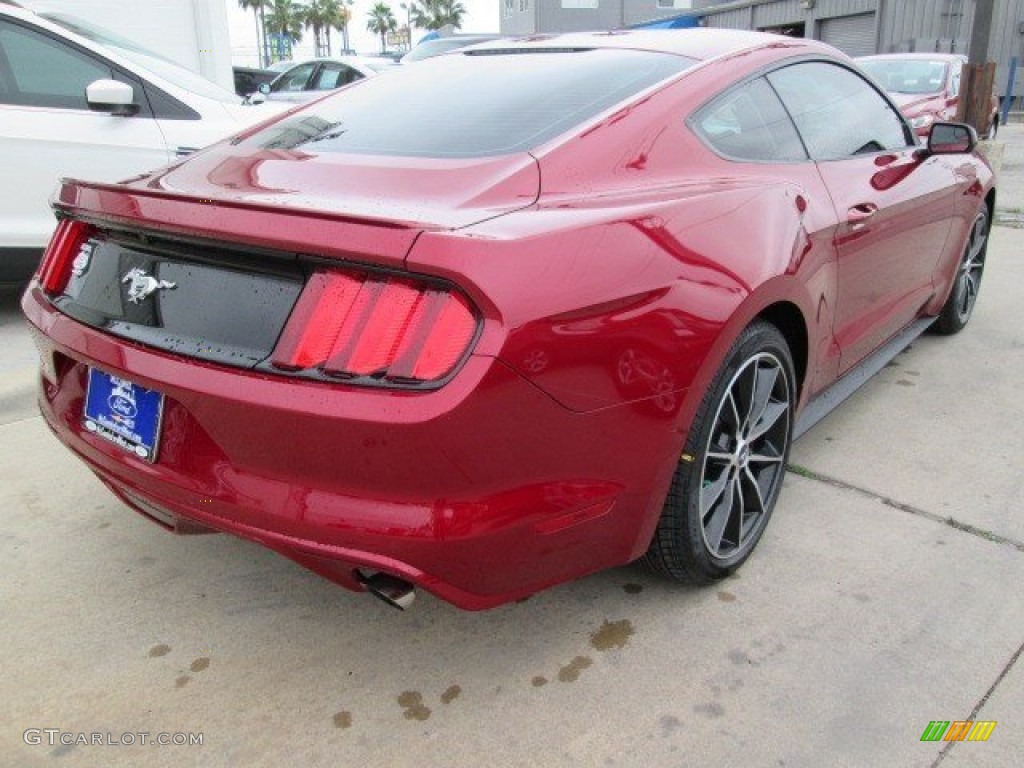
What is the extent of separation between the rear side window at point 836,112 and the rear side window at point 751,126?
0.25ft

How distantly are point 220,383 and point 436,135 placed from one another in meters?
0.92

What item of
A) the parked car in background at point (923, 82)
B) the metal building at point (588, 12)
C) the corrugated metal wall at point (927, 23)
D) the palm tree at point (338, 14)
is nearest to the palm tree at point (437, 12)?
the palm tree at point (338, 14)

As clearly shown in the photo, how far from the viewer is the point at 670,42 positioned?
2.70 meters

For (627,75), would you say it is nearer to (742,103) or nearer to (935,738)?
(742,103)

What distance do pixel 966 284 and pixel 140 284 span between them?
4.06 meters

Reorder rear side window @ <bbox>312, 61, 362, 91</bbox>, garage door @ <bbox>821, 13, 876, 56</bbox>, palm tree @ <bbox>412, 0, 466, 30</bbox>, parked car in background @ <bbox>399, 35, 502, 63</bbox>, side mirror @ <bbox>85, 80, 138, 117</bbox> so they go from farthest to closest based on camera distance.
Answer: palm tree @ <bbox>412, 0, 466, 30</bbox>, garage door @ <bbox>821, 13, 876, 56</bbox>, parked car in background @ <bbox>399, 35, 502, 63</bbox>, rear side window @ <bbox>312, 61, 362, 91</bbox>, side mirror @ <bbox>85, 80, 138, 117</bbox>

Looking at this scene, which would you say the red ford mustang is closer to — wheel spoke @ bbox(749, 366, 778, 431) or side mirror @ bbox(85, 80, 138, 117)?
wheel spoke @ bbox(749, 366, 778, 431)

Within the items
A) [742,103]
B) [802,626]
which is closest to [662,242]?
[742,103]

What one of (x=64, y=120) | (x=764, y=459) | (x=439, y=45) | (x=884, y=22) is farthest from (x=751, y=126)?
(x=884, y=22)

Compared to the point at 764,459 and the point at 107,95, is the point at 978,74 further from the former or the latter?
the point at 107,95

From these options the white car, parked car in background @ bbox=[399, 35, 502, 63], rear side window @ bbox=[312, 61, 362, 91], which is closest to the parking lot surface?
the white car

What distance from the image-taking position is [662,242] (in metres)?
1.93

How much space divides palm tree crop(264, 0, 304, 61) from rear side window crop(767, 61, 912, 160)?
295 feet

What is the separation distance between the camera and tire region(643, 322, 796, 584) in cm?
215
